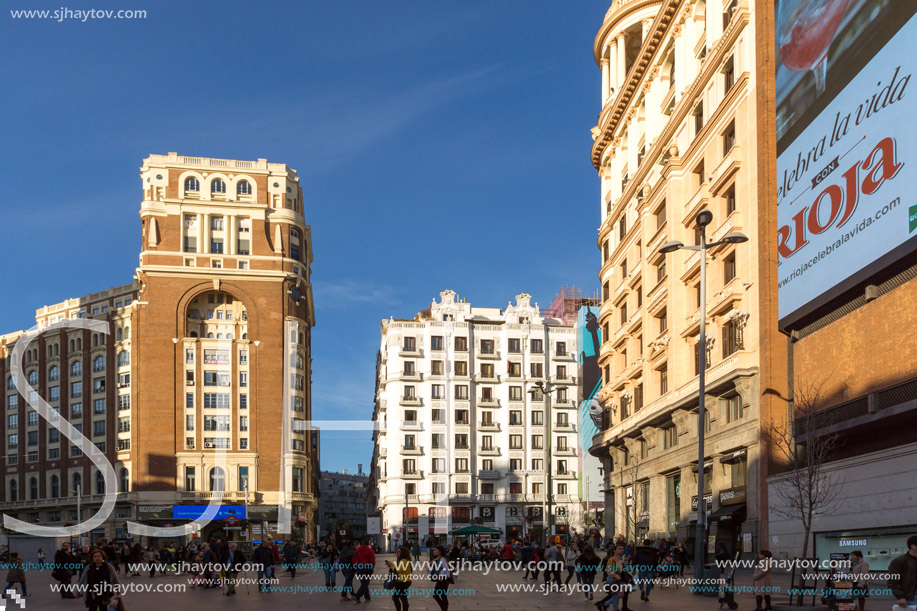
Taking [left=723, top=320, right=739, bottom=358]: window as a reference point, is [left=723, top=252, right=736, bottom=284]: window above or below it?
above

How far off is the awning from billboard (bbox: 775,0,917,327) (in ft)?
26.1

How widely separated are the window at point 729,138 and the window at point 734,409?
10.1m

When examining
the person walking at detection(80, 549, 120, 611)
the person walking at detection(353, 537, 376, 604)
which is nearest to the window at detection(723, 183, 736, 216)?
the person walking at detection(353, 537, 376, 604)

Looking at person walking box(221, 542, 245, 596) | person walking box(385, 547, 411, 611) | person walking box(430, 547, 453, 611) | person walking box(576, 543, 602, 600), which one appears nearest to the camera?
person walking box(385, 547, 411, 611)

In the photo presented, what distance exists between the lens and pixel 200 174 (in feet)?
334

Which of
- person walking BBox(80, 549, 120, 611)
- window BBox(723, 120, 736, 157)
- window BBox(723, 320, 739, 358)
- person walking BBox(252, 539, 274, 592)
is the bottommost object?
person walking BBox(252, 539, 274, 592)

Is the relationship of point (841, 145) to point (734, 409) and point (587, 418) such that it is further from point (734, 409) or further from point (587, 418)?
point (587, 418)

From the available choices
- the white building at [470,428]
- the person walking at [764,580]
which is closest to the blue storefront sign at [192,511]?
the white building at [470,428]

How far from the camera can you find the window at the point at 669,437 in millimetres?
47344

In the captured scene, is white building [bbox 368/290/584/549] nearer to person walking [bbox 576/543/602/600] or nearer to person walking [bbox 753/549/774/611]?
person walking [bbox 576/543/602/600]

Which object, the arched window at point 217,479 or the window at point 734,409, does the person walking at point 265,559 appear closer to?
the window at point 734,409

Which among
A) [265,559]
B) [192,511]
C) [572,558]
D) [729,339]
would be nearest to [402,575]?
[572,558]

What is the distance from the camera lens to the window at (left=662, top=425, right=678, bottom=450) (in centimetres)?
4734

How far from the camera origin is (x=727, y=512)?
3972 centimetres
